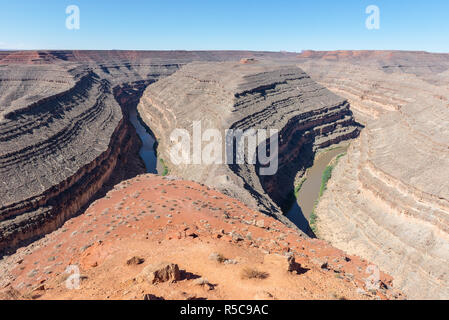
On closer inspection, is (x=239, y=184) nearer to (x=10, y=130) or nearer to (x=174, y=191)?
(x=174, y=191)

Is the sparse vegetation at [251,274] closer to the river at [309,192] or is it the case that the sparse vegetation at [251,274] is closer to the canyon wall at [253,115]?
the canyon wall at [253,115]

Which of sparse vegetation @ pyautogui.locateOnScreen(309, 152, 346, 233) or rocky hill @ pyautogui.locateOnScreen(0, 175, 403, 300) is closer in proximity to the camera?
rocky hill @ pyautogui.locateOnScreen(0, 175, 403, 300)

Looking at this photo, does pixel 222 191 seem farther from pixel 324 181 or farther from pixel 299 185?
pixel 324 181

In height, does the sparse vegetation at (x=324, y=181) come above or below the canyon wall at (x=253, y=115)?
below

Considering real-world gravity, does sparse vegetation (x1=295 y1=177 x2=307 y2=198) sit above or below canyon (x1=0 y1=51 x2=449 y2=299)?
below

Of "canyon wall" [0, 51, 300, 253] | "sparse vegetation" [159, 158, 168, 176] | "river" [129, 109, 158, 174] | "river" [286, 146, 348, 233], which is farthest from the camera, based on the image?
"river" [129, 109, 158, 174]

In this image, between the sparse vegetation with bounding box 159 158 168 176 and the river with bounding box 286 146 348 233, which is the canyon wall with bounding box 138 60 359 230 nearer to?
the sparse vegetation with bounding box 159 158 168 176

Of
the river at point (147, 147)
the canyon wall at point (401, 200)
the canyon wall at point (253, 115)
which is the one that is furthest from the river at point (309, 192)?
the river at point (147, 147)

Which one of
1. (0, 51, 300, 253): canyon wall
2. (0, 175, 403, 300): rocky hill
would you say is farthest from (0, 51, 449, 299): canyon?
(0, 51, 300, 253): canyon wall
